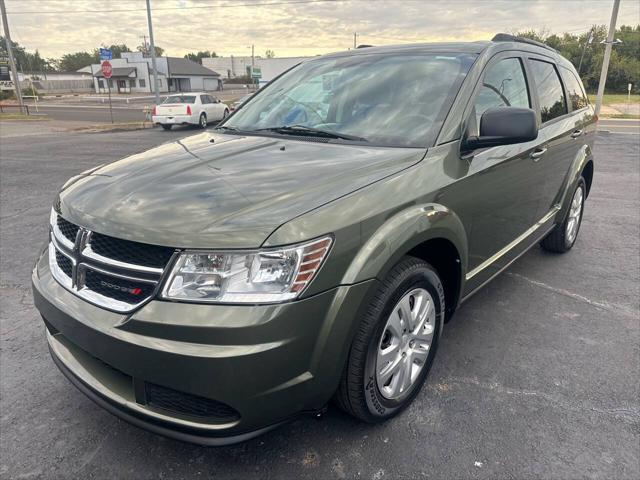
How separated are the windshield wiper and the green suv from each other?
0.05 ft

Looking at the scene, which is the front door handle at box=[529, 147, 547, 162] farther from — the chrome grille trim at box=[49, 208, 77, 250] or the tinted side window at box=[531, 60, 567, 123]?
the chrome grille trim at box=[49, 208, 77, 250]

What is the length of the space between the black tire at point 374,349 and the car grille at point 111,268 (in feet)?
2.76

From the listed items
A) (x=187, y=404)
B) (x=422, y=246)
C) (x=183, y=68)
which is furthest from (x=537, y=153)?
(x=183, y=68)

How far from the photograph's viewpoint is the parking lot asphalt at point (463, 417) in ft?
6.90

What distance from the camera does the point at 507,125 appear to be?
241cm

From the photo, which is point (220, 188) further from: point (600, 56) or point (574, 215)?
point (600, 56)

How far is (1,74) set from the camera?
3556 centimetres

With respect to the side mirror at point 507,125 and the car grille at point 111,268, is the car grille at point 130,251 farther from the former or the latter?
the side mirror at point 507,125

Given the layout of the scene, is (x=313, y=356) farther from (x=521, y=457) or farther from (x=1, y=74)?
(x=1, y=74)

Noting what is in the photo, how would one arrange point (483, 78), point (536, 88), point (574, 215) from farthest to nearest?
1. point (574, 215)
2. point (536, 88)
3. point (483, 78)

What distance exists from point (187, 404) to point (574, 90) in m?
4.38

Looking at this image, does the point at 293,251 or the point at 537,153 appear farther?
the point at 537,153

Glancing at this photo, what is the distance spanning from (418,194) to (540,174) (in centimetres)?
173

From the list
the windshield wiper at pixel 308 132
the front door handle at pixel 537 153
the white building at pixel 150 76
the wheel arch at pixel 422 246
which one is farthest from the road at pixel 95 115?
the white building at pixel 150 76
